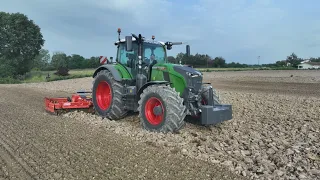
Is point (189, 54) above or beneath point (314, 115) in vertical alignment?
above

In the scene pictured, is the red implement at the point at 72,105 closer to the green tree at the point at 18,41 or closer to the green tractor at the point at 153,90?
the green tractor at the point at 153,90

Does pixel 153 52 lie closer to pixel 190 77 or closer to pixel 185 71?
pixel 185 71

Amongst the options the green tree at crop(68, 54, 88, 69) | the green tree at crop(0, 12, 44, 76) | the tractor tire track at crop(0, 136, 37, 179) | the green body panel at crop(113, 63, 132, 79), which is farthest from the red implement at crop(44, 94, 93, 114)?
the green tree at crop(68, 54, 88, 69)

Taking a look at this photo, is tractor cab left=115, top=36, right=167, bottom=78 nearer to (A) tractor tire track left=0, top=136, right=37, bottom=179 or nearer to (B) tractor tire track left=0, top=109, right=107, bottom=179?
(B) tractor tire track left=0, top=109, right=107, bottom=179

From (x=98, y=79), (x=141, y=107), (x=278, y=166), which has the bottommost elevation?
(x=278, y=166)

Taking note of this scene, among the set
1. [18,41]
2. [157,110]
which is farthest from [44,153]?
[18,41]

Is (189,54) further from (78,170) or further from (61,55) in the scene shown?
(61,55)

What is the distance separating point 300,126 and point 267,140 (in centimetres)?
194

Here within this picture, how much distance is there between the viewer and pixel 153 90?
7.22 metres

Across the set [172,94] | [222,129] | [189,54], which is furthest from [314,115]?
[172,94]

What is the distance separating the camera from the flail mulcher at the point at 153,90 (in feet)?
22.7

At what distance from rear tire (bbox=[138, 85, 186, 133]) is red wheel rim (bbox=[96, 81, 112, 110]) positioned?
87.2 inches

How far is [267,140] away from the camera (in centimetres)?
662

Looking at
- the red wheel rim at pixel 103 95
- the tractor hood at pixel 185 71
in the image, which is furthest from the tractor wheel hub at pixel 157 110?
the red wheel rim at pixel 103 95
